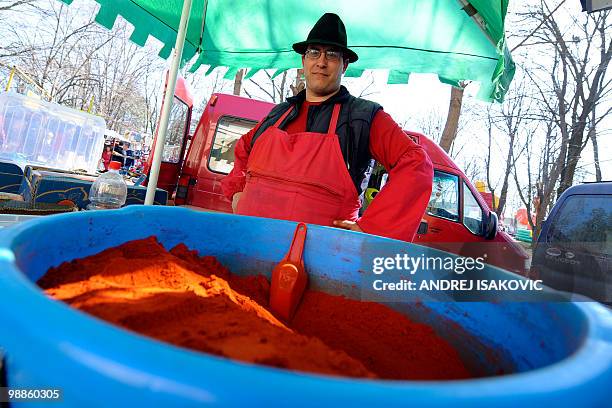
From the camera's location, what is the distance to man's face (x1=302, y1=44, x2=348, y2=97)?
7.04 ft

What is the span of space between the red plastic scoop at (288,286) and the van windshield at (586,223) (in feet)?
14.6

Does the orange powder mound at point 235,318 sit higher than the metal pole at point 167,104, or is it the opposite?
the metal pole at point 167,104

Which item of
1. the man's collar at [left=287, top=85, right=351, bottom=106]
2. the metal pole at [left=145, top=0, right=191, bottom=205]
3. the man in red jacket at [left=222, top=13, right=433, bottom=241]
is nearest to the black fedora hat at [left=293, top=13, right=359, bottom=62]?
the man in red jacket at [left=222, top=13, right=433, bottom=241]

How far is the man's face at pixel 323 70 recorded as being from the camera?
2.14 meters

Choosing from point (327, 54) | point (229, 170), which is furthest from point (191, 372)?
point (229, 170)

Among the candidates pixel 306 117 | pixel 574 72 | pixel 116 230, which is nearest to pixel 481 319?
pixel 116 230

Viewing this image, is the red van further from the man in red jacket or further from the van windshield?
the man in red jacket

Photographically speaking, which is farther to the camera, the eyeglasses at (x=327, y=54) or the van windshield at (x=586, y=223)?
the van windshield at (x=586, y=223)

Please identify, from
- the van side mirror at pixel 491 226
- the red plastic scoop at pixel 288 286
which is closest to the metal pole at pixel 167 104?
the red plastic scoop at pixel 288 286

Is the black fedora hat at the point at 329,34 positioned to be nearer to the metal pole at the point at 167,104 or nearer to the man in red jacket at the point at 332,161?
the man in red jacket at the point at 332,161

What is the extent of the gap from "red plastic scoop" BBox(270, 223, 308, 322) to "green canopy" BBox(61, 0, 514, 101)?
7.93 feet

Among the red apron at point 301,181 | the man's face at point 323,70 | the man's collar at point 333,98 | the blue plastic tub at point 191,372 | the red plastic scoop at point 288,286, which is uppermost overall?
the man's face at point 323,70

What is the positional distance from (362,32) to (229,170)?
256 cm

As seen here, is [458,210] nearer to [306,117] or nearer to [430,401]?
[306,117]
